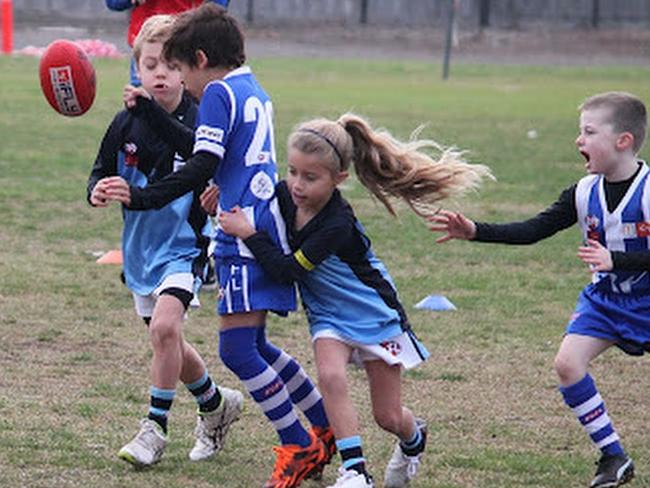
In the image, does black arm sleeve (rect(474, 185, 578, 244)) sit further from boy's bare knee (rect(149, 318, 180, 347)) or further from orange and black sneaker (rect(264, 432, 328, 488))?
boy's bare knee (rect(149, 318, 180, 347))

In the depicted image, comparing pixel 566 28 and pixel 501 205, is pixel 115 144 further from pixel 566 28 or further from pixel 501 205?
pixel 566 28

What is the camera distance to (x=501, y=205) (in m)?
13.6

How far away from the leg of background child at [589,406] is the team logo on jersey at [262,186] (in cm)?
123

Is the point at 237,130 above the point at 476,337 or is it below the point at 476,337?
above

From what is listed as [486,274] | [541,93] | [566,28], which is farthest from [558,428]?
[566,28]

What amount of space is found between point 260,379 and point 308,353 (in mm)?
2525

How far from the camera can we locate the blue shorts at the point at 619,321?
18.5ft

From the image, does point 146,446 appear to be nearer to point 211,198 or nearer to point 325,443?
point 325,443

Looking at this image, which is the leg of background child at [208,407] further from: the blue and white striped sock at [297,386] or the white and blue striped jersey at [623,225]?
the white and blue striped jersey at [623,225]

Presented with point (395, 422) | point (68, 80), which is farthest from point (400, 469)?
point (68, 80)

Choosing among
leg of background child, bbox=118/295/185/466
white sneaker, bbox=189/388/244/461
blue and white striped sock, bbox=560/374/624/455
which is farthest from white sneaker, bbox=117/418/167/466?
blue and white striped sock, bbox=560/374/624/455

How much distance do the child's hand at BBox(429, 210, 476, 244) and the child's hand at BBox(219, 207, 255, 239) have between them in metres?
0.76

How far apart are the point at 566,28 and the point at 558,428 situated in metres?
37.7

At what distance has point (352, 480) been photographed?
5262mm
